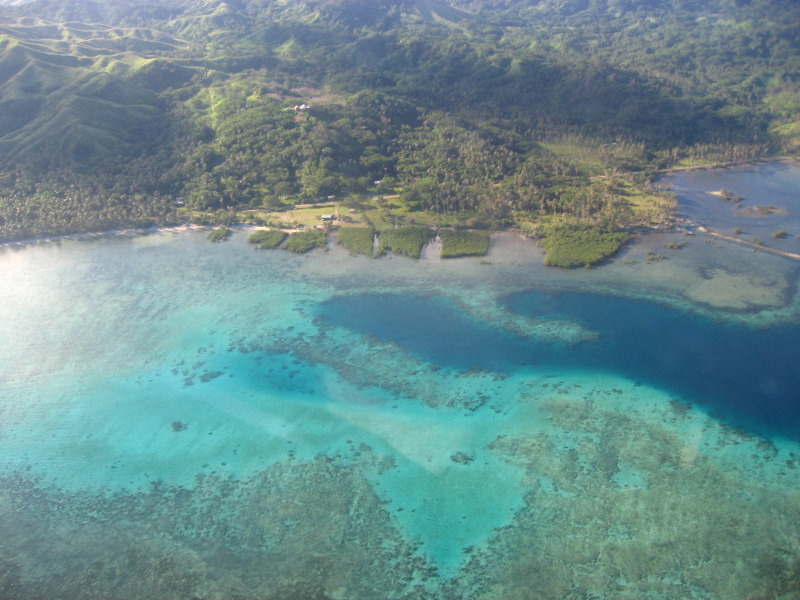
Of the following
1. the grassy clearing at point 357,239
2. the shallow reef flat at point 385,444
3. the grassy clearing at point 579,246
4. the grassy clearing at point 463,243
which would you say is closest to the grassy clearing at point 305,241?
the grassy clearing at point 357,239

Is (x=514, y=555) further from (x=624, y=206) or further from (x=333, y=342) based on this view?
(x=624, y=206)

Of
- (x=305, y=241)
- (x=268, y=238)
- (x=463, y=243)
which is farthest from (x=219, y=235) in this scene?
(x=463, y=243)

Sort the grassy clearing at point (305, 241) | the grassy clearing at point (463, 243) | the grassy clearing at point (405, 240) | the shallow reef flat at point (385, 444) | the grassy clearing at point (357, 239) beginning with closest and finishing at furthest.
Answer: the shallow reef flat at point (385, 444) < the grassy clearing at point (463, 243) < the grassy clearing at point (405, 240) < the grassy clearing at point (357, 239) < the grassy clearing at point (305, 241)

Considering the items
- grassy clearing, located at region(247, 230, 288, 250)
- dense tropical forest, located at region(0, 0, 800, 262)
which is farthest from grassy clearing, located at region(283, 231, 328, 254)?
dense tropical forest, located at region(0, 0, 800, 262)

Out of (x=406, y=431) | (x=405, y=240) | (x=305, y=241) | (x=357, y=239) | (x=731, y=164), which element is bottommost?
(x=406, y=431)

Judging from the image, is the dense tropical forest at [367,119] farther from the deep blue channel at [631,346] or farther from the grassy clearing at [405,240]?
the deep blue channel at [631,346]

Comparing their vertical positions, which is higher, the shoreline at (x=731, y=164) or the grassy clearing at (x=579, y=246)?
the shoreline at (x=731, y=164)

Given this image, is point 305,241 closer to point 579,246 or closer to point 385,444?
point 579,246
